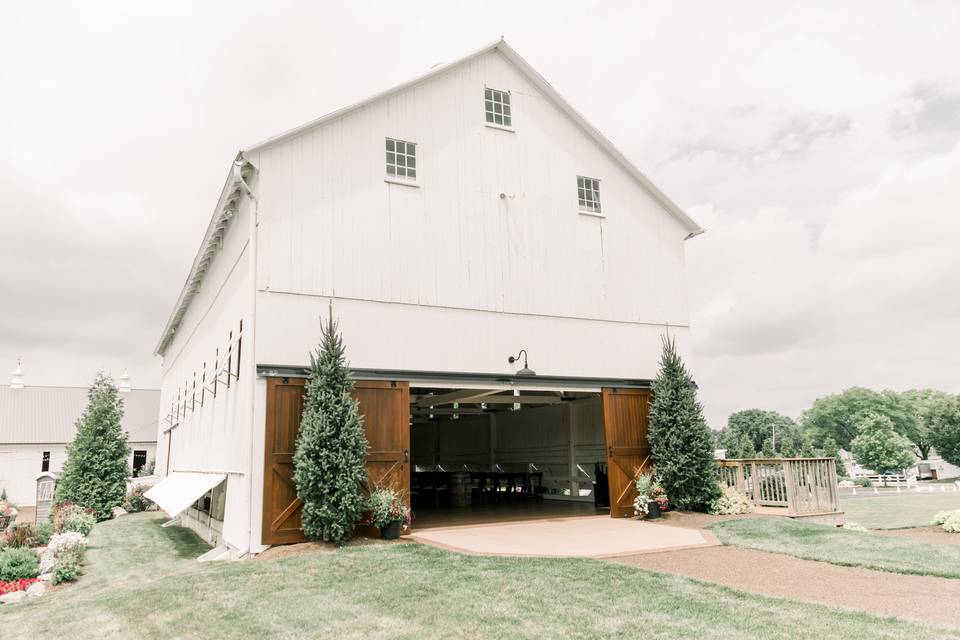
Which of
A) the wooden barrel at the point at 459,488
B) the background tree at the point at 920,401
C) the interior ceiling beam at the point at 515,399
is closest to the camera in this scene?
the interior ceiling beam at the point at 515,399

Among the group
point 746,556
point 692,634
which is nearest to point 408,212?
point 746,556

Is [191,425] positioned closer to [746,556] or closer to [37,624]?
[37,624]

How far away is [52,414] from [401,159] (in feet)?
124

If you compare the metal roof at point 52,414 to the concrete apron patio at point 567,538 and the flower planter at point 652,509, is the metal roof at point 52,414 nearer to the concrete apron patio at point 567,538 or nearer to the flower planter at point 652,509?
the concrete apron patio at point 567,538

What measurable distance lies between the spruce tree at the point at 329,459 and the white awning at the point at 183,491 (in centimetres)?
310

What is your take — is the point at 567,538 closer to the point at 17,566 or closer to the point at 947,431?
the point at 17,566

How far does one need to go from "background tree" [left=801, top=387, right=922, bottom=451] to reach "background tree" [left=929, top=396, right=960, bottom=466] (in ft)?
91.6

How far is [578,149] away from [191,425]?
1329cm

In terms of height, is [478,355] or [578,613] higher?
[478,355]

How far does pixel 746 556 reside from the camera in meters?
10.3

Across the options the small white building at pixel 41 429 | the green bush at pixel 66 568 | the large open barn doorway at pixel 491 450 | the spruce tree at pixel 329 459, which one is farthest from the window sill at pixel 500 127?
the small white building at pixel 41 429

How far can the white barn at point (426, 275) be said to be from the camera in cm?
1245

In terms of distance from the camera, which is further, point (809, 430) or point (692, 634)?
point (809, 430)

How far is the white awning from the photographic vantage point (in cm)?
1348
